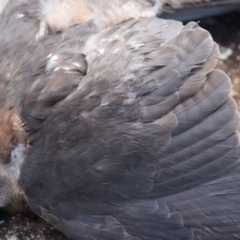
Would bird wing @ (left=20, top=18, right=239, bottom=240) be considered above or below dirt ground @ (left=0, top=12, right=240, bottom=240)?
above

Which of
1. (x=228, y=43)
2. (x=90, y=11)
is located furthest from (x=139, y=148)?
(x=228, y=43)

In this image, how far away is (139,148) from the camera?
2.69m

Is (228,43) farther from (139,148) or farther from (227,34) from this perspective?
(139,148)

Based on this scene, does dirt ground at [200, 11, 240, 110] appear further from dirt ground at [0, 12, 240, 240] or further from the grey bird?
the grey bird

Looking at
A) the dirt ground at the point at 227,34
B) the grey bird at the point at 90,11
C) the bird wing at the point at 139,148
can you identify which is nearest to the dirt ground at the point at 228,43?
the dirt ground at the point at 227,34

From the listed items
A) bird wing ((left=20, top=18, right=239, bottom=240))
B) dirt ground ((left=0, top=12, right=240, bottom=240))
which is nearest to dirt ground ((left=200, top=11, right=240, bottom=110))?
dirt ground ((left=0, top=12, right=240, bottom=240))

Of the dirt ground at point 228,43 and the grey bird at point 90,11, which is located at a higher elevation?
the grey bird at point 90,11

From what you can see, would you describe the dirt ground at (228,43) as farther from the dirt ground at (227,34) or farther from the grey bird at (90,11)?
the grey bird at (90,11)

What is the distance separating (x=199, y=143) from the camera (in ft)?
8.90

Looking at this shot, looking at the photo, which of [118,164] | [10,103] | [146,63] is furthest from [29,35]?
[118,164]

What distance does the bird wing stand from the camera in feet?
8.79

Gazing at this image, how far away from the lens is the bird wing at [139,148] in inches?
105

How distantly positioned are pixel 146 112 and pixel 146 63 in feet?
0.79

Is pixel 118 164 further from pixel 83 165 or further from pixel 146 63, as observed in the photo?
pixel 146 63
